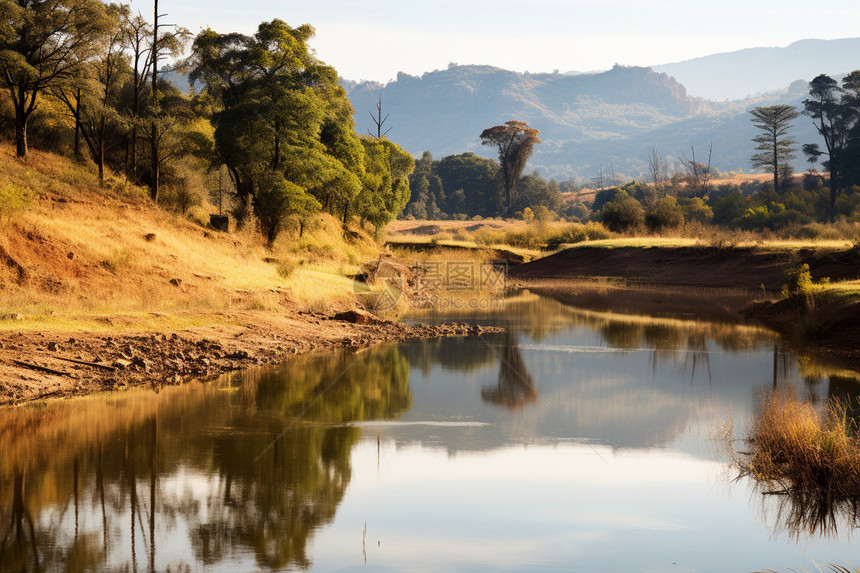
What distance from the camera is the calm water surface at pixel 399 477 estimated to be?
26.3 feet

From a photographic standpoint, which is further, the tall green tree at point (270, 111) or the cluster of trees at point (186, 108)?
the tall green tree at point (270, 111)

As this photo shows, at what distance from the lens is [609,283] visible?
53.3m

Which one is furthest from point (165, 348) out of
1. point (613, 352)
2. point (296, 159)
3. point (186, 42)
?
point (186, 42)

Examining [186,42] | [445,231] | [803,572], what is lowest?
[803,572]

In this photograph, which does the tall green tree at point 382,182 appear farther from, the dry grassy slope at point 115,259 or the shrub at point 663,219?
the dry grassy slope at point 115,259

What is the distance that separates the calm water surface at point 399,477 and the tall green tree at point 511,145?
332ft

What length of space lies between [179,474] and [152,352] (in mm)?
7949

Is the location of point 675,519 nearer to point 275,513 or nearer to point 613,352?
point 275,513

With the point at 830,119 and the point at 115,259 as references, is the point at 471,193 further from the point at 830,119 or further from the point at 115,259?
the point at 115,259

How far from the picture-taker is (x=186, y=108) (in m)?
44.0

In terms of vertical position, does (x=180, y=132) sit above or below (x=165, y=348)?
above

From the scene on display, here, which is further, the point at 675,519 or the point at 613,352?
the point at 613,352

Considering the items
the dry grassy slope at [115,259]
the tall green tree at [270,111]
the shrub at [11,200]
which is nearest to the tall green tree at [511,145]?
the tall green tree at [270,111]

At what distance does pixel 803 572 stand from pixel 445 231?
8010 centimetres
